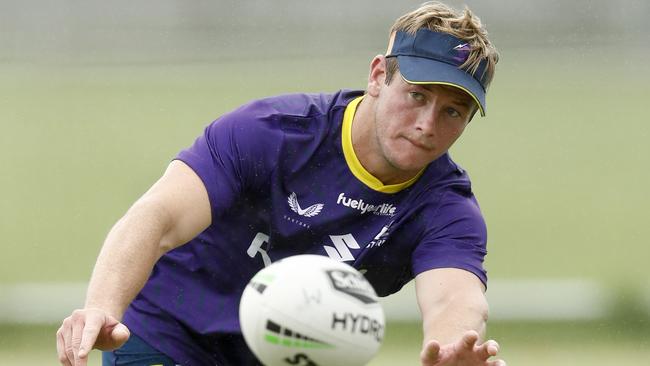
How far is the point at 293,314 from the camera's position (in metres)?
3.12

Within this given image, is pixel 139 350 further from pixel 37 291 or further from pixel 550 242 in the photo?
pixel 550 242

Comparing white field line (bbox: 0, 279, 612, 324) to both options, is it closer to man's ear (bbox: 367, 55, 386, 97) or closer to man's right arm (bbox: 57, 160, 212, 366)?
man's ear (bbox: 367, 55, 386, 97)

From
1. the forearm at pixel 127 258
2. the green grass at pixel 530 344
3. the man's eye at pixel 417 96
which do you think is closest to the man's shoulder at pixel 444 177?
the man's eye at pixel 417 96

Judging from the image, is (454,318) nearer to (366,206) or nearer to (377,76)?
(366,206)

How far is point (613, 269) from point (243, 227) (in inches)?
312

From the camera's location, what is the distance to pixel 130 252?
3715 mm

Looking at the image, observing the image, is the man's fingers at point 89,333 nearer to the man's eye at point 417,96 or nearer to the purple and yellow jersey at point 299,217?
the purple and yellow jersey at point 299,217

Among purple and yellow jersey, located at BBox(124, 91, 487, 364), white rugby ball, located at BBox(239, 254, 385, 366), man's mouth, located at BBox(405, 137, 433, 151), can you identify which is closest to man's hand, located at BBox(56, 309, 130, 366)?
white rugby ball, located at BBox(239, 254, 385, 366)

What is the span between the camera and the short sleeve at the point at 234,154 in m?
4.08

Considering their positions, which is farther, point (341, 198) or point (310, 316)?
point (341, 198)

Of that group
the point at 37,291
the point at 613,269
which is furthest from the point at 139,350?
the point at 613,269

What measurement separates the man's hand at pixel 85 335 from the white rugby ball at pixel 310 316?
17.3 inches

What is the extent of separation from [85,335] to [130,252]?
1.51ft

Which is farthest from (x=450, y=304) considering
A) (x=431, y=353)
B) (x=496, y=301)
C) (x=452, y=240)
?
(x=496, y=301)
